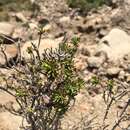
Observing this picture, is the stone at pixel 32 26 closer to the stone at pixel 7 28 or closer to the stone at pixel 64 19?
the stone at pixel 7 28

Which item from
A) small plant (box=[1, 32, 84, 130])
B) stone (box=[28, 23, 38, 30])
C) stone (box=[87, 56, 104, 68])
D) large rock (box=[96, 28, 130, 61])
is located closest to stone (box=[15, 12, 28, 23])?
stone (box=[28, 23, 38, 30])

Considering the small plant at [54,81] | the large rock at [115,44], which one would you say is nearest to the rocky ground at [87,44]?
the large rock at [115,44]

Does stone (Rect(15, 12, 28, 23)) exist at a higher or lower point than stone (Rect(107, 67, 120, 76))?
higher

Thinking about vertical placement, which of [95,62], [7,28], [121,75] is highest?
[7,28]

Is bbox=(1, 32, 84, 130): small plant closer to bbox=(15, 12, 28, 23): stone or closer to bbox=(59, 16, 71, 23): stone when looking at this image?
bbox=(59, 16, 71, 23): stone

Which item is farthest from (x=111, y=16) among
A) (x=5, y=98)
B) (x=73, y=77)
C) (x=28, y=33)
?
(x=73, y=77)

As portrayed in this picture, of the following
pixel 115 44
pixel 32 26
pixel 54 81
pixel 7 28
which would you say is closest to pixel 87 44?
pixel 115 44

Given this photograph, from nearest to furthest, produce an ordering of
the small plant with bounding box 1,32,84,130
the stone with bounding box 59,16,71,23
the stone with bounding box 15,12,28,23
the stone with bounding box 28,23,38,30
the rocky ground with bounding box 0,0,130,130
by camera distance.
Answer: the small plant with bounding box 1,32,84,130
the rocky ground with bounding box 0,0,130,130
the stone with bounding box 28,23,38,30
the stone with bounding box 59,16,71,23
the stone with bounding box 15,12,28,23

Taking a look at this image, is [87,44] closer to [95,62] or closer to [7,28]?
[95,62]
